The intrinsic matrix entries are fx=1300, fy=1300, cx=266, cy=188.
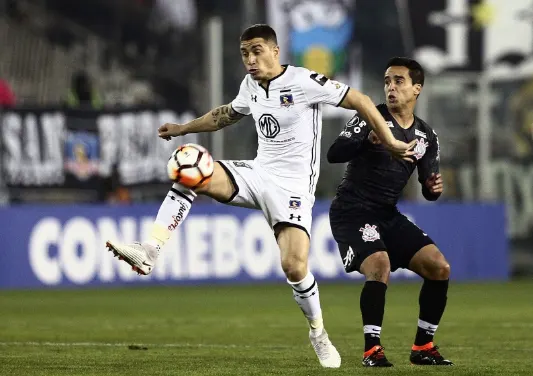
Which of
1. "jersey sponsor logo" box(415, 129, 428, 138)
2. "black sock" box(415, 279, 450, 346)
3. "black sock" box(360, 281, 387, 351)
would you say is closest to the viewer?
"black sock" box(360, 281, 387, 351)

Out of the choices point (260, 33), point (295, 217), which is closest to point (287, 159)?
point (295, 217)

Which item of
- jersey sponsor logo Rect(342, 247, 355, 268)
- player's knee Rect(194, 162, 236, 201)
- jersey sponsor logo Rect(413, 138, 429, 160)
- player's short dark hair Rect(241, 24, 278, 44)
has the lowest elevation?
jersey sponsor logo Rect(342, 247, 355, 268)

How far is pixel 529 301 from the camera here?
15.7m

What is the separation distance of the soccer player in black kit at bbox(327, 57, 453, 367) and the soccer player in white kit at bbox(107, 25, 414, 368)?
0.26 metres

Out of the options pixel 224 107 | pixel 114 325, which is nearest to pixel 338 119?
pixel 114 325

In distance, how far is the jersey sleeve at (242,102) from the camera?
8.86 m

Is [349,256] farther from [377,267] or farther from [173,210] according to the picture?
[173,210]

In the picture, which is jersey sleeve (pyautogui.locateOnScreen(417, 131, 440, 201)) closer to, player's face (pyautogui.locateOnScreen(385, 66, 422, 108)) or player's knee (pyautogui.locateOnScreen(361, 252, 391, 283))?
player's face (pyautogui.locateOnScreen(385, 66, 422, 108))

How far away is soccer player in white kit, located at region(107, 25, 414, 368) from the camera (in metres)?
8.41

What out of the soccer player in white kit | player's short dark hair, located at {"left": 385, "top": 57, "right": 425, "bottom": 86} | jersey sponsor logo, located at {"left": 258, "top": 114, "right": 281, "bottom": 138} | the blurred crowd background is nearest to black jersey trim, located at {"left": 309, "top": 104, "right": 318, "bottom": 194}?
the soccer player in white kit

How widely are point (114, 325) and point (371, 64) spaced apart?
9.14 metres

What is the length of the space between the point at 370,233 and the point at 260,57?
4.53ft

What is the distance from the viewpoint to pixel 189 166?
25.9 feet

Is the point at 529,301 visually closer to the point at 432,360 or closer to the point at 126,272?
the point at 126,272
